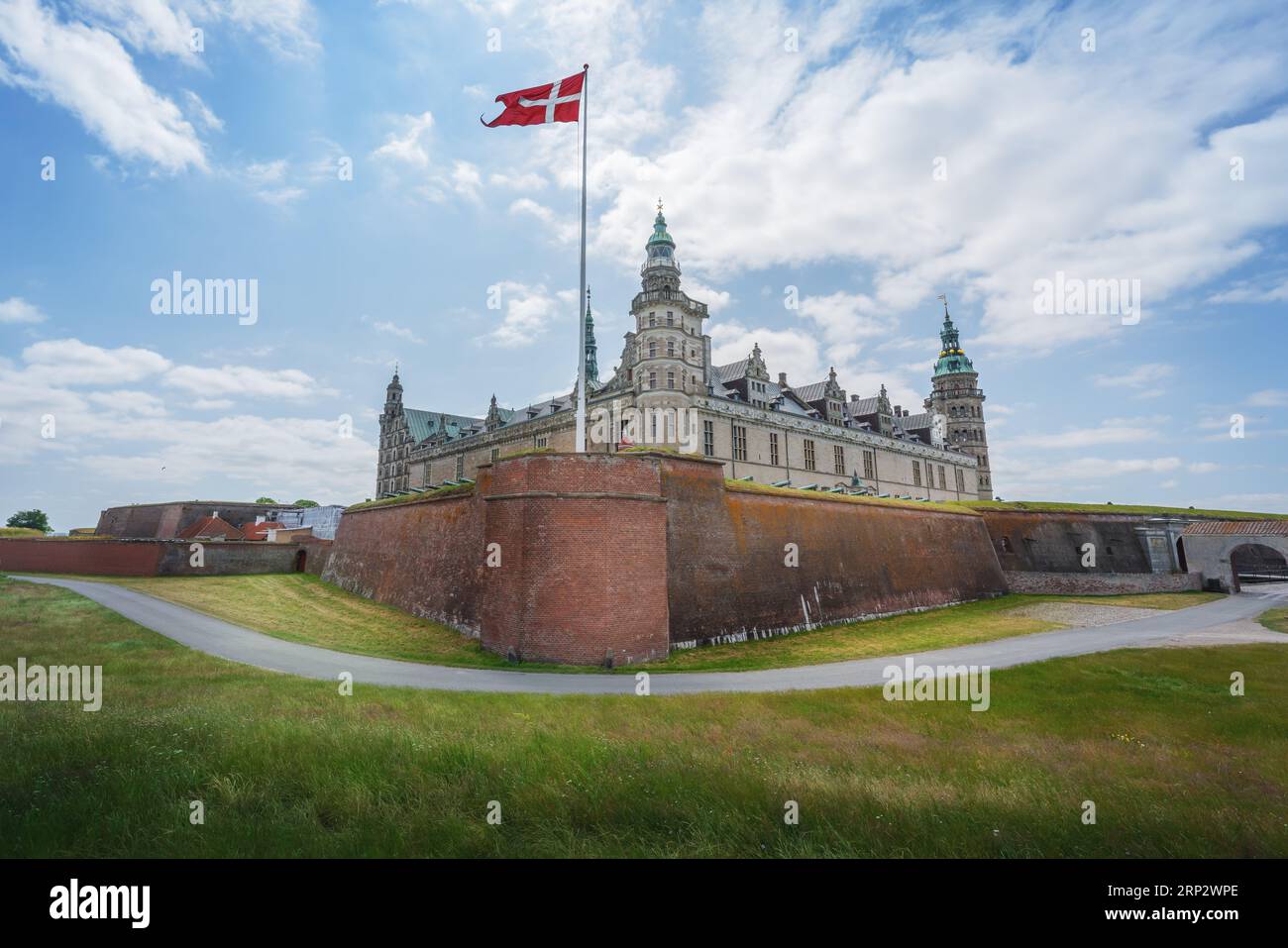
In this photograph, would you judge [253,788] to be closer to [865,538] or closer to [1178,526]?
[865,538]

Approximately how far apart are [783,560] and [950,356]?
231 feet

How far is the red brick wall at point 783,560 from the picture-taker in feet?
76.4

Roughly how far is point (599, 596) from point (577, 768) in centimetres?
1292

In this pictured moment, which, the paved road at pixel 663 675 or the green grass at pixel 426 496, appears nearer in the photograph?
the paved road at pixel 663 675

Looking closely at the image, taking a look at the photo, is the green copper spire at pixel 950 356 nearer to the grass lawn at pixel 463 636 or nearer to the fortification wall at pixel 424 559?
the grass lawn at pixel 463 636

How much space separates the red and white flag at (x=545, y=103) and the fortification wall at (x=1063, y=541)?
38701 mm

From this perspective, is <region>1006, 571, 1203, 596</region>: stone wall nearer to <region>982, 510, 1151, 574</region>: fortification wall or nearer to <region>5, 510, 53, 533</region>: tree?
<region>982, 510, 1151, 574</region>: fortification wall

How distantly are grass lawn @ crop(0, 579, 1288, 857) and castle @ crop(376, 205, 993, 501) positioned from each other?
1815 centimetres

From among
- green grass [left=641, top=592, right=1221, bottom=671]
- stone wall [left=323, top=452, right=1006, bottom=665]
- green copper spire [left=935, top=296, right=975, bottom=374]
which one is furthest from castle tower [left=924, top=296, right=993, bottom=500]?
stone wall [left=323, top=452, right=1006, bottom=665]

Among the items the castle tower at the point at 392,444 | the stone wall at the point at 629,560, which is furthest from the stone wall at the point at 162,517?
the stone wall at the point at 629,560

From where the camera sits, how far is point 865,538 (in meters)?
31.2

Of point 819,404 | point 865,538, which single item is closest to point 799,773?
point 865,538

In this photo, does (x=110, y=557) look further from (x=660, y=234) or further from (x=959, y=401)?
(x=959, y=401)

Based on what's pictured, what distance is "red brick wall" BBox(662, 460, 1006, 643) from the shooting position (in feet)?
76.4
